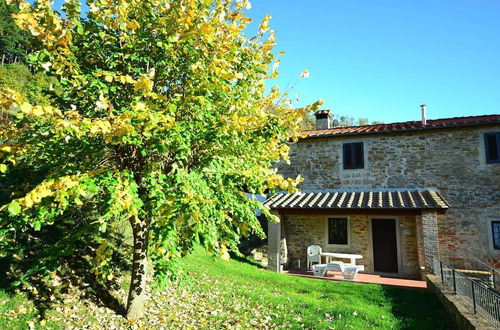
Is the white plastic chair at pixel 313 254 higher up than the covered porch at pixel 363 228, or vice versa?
the covered porch at pixel 363 228

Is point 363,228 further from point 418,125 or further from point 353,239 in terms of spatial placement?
point 418,125

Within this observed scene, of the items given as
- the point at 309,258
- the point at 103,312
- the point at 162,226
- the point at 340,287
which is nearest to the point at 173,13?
the point at 162,226

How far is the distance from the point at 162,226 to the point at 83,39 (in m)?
3.63

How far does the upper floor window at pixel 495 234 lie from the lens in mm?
12008

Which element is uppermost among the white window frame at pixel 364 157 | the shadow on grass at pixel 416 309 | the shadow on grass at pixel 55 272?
the white window frame at pixel 364 157

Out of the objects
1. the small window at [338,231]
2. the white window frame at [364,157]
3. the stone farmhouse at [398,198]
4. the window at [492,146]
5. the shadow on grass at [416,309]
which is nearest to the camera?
the shadow on grass at [416,309]

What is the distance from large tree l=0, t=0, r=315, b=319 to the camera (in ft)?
12.1

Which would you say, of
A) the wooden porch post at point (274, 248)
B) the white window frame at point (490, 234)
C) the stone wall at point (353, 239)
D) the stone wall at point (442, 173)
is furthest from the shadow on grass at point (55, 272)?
the white window frame at point (490, 234)

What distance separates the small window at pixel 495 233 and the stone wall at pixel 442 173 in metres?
0.20

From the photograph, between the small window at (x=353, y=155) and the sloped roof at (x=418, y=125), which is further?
the small window at (x=353, y=155)

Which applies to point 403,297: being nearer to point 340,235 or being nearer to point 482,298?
point 482,298

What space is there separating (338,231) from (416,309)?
6127 millimetres

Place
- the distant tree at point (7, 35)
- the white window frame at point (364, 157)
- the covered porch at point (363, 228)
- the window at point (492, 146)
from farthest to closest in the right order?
1. the distant tree at point (7, 35)
2. the white window frame at point (364, 157)
3. the window at point (492, 146)
4. the covered porch at point (363, 228)

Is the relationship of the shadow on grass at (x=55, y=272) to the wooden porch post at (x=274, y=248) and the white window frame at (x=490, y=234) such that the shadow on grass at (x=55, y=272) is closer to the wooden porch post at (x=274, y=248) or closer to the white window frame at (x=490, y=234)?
the wooden porch post at (x=274, y=248)
